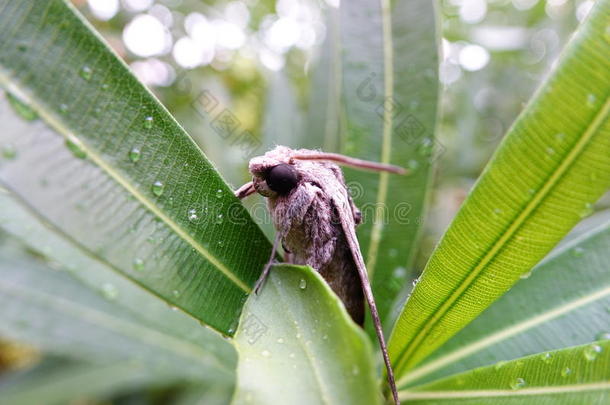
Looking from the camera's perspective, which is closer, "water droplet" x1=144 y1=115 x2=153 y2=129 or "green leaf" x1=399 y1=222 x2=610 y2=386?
"water droplet" x1=144 y1=115 x2=153 y2=129

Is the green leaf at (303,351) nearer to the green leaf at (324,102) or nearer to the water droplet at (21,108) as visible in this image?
the water droplet at (21,108)

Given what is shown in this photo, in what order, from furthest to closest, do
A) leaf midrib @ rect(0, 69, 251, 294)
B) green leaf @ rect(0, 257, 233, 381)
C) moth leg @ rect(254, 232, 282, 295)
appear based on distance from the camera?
moth leg @ rect(254, 232, 282, 295) → leaf midrib @ rect(0, 69, 251, 294) → green leaf @ rect(0, 257, 233, 381)

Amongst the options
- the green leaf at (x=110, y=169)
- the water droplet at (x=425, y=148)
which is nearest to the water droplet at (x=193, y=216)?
the green leaf at (x=110, y=169)

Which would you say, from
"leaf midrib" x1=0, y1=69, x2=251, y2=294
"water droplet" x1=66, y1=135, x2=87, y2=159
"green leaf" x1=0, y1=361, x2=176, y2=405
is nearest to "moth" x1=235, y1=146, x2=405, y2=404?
"leaf midrib" x1=0, y1=69, x2=251, y2=294

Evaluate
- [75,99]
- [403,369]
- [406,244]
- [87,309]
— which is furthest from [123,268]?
[406,244]

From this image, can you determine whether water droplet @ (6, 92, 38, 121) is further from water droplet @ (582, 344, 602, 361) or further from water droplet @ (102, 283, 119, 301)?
water droplet @ (582, 344, 602, 361)

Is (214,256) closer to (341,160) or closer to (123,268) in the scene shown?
(123,268)
